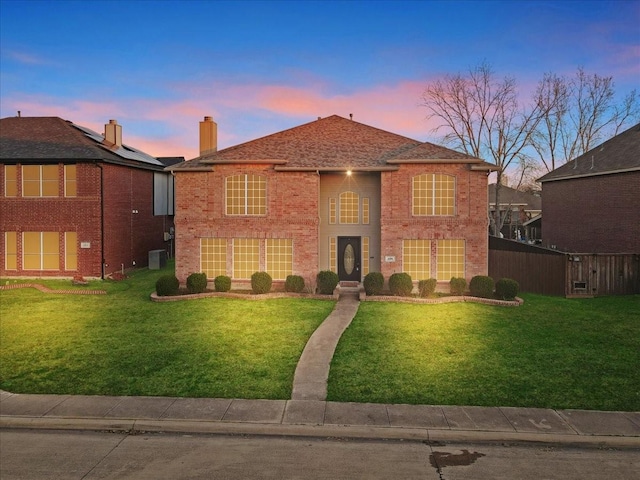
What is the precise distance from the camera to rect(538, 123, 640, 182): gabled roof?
83.2 feet

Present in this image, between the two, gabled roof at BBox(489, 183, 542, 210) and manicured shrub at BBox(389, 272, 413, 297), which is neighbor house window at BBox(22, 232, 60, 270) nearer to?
manicured shrub at BBox(389, 272, 413, 297)

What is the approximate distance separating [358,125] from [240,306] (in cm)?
1263

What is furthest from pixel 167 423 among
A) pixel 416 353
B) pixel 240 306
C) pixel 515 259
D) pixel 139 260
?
pixel 139 260

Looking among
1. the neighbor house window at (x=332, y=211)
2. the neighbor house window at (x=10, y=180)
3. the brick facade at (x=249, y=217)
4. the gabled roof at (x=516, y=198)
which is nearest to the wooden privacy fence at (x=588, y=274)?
the neighbor house window at (x=332, y=211)

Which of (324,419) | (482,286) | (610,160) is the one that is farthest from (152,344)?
(610,160)

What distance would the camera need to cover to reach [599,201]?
27312 mm

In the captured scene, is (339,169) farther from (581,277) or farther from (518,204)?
(518,204)

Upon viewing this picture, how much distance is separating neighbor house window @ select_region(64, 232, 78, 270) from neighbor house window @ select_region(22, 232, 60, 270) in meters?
0.44

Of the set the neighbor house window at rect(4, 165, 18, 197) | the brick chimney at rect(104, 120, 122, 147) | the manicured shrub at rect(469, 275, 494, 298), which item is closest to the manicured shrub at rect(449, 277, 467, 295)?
the manicured shrub at rect(469, 275, 494, 298)

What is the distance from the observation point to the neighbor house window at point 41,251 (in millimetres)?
25750

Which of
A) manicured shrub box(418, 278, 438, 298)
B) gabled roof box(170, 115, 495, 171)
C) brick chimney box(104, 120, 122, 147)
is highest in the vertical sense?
brick chimney box(104, 120, 122, 147)

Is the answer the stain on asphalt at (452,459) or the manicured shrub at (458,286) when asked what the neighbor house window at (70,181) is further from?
the stain on asphalt at (452,459)

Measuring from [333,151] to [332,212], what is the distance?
10.1ft

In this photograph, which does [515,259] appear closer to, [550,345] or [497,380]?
[550,345]
